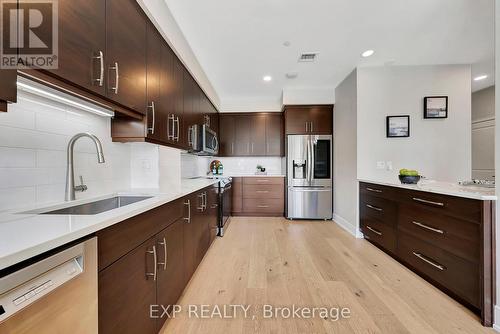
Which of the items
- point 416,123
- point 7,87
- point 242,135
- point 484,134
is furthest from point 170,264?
point 484,134

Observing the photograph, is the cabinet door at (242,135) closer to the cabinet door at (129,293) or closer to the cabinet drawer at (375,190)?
the cabinet drawer at (375,190)

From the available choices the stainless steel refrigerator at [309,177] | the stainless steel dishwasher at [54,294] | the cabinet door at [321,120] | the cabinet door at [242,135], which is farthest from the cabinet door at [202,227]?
the cabinet door at [321,120]

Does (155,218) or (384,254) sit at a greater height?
(155,218)

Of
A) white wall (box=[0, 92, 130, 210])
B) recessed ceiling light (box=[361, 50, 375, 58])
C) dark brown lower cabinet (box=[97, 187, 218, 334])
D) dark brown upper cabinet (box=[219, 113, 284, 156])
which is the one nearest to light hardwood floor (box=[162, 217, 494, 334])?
dark brown lower cabinet (box=[97, 187, 218, 334])

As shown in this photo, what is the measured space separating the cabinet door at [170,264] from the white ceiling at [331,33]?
204 centimetres

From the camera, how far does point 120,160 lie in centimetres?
190

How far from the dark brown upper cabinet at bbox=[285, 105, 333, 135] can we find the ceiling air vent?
1.27 m

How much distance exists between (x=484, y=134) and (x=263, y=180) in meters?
4.50

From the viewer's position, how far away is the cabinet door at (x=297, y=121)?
4.21m

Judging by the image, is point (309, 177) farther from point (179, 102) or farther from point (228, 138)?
point (179, 102)

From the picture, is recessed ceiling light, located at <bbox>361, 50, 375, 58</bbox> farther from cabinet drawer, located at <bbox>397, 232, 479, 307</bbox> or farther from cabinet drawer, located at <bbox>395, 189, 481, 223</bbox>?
cabinet drawer, located at <bbox>397, 232, 479, 307</bbox>

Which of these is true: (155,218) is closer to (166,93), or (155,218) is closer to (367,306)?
(166,93)

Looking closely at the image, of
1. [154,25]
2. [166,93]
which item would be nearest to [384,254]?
[166,93]

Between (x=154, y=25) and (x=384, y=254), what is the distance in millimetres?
3415
